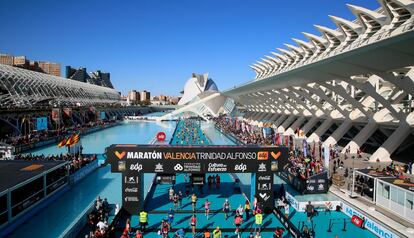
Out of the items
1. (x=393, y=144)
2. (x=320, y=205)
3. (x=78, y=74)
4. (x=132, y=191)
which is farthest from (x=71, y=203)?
(x=78, y=74)

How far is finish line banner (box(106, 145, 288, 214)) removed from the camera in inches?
510

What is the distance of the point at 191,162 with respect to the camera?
13.2 m

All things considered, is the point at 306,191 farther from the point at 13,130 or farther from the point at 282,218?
the point at 13,130

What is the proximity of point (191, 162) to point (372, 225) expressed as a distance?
7034 millimetres

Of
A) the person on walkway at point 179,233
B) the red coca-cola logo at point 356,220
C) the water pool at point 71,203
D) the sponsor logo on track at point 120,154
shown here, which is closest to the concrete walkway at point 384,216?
the red coca-cola logo at point 356,220

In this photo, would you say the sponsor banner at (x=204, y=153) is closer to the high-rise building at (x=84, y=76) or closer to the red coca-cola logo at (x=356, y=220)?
the red coca-cola logo at (x=356, y=220)

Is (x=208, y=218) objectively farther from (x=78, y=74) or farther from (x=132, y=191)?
(x=78, y=74)

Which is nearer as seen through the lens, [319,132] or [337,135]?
[337,135]

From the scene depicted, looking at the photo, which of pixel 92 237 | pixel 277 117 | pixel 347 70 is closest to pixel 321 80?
pixel 347 70

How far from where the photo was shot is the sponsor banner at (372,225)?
34.5 ft

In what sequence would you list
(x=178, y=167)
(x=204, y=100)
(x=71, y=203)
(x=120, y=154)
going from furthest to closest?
(x=204, y=100) → (x=71, y=203) → (x=178, y=167) → (x=120, y=154)

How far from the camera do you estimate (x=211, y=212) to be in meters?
13.4

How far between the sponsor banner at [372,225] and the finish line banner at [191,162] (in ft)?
10.2

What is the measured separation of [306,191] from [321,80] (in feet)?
52.0
